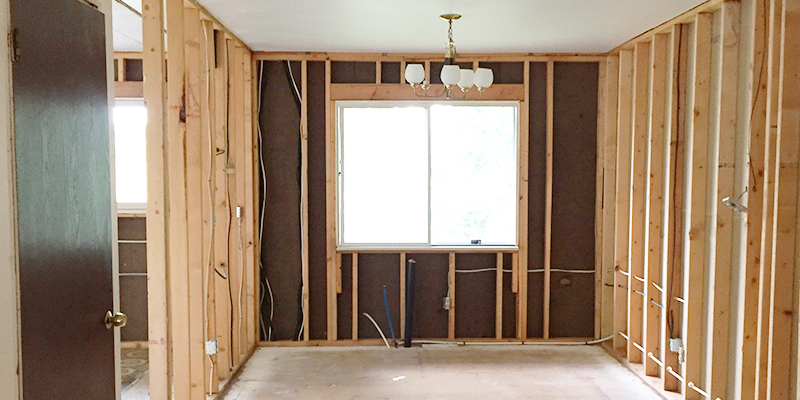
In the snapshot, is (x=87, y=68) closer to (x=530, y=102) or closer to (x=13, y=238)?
(x=13, y=238)

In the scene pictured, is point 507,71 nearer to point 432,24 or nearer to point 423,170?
point 423,170

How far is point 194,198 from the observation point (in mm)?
3459

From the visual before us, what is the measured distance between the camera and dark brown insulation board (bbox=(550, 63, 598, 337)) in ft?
17.0

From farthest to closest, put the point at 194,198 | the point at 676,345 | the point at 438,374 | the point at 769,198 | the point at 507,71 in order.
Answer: the point at 507,71 → the point at 438,374 → the point at 676,345 → the point at 194,198 → the point at 769,198

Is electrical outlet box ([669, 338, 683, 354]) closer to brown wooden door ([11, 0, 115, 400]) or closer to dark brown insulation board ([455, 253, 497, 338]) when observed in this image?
dark brown insulation board ([455, 253, 497, 338])

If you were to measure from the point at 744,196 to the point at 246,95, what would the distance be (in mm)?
3652

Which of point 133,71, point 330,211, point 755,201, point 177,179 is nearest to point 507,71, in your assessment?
point 330,211

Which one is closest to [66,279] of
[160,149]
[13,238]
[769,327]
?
[13,238]

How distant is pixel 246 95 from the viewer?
4883 millimetres

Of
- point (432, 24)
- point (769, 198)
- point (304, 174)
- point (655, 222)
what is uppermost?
point (432, 24)

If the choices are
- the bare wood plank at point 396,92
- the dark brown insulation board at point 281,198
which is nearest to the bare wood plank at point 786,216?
the bare wood plank at point 396,92

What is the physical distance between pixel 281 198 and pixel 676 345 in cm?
326

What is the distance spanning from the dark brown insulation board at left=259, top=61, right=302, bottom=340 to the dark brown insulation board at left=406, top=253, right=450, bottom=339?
104cm

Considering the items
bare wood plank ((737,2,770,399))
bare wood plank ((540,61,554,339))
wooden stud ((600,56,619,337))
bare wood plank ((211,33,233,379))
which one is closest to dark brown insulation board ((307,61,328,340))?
bare wood plank ((211,33,233,379))
